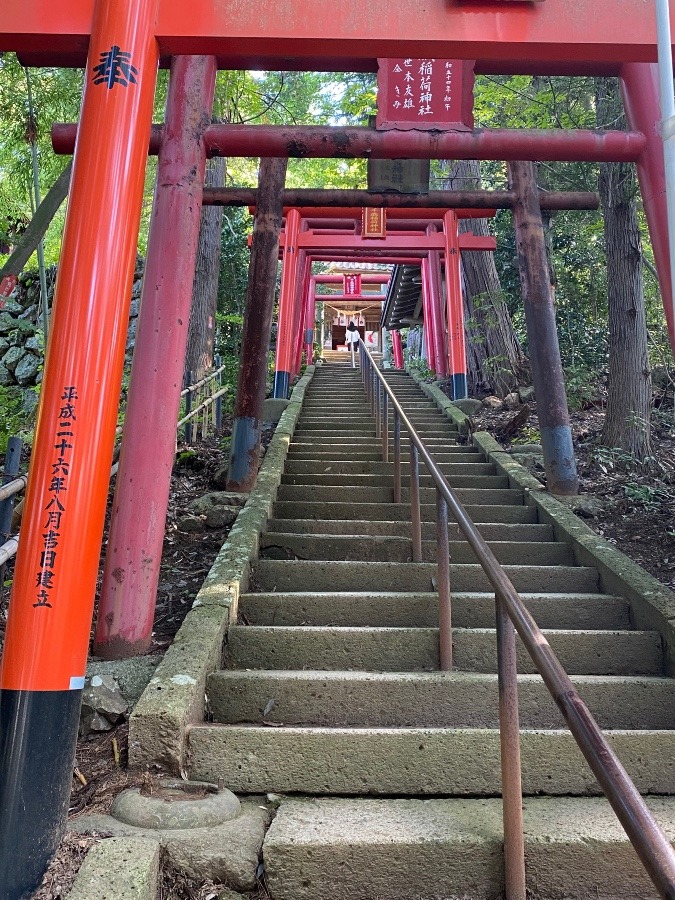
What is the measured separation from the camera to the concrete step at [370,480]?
5.98 m

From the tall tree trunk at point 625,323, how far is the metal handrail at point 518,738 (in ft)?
12.8

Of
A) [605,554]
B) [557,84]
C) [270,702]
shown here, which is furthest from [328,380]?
[270,702]

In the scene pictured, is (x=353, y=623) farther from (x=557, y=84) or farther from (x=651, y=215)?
(x=557, y=84)

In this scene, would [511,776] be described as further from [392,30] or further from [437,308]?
[437,308]

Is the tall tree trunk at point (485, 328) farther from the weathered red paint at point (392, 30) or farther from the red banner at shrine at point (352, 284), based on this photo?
the red banner at shrine at point (352, 284)

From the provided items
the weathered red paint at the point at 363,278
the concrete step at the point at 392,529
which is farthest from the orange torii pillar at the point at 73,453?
the weathered red paint at the point at 363,278

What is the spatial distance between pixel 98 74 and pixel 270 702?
8.82ft

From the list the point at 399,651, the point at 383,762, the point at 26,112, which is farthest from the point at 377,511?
the point at 26,112

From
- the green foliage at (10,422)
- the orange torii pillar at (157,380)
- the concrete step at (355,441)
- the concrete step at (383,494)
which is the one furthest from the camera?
the concrete step at (355,441)

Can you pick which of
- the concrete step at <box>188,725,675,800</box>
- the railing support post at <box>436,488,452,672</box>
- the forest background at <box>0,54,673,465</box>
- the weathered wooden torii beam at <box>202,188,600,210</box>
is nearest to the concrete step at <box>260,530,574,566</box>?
the railing support post at <box>436,488,452,672</box>

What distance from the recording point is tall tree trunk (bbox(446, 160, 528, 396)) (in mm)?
10070

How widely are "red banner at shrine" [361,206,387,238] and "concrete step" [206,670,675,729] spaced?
7.65 metres

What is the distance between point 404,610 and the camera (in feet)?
11.7

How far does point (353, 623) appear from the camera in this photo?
11.8 feet
